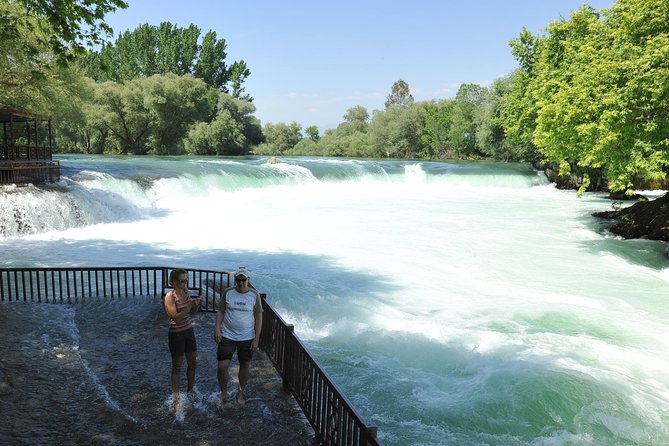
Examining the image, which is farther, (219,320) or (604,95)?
(604,95)

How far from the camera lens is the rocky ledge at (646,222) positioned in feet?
64.5

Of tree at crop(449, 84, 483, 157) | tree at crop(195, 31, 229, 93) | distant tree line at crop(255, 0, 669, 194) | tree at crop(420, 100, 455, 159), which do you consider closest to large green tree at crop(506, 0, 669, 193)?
distant tree line at crop(255, 0, 669, 194)

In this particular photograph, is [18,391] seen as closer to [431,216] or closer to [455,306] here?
[455,306]

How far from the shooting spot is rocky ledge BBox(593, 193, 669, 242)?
64.5 ft

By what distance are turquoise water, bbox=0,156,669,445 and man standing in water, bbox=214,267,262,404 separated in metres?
2.05

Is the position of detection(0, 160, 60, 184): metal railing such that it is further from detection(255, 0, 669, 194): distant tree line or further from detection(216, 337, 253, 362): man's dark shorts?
detection(255, 0, 669, 194): distant tree line

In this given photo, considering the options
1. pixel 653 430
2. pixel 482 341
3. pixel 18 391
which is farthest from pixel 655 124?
pixel 18 391

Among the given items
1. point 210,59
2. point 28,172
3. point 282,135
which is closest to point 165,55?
point 210,59

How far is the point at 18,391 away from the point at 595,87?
15.2m

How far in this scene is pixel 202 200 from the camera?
28.2 m

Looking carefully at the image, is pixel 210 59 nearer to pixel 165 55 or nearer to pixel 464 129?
pixel 165 55

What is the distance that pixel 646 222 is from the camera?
67.9 feet

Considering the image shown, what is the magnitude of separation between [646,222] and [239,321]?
2017 cm

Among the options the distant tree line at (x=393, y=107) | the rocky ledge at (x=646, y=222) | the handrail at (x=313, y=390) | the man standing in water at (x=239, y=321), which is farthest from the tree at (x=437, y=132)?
the man standing in water at (x=239, y=321)
